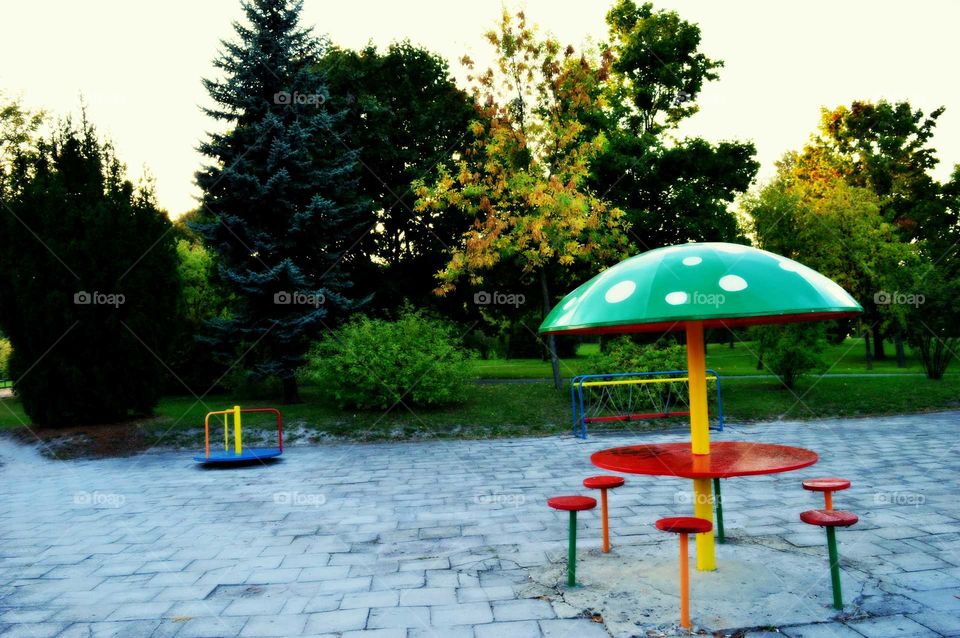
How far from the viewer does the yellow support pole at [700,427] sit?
480cm

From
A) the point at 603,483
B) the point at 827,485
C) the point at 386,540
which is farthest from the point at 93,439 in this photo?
the point at 827,485

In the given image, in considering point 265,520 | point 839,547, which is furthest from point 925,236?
point 265,520

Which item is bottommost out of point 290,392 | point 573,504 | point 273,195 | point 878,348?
point 573,504

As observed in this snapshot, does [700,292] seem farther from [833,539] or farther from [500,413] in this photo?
[500,413]

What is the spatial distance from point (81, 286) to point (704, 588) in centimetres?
1366

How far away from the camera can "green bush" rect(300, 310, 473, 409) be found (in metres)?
14.2

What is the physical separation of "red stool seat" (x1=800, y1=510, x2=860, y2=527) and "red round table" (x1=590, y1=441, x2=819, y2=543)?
335 mm

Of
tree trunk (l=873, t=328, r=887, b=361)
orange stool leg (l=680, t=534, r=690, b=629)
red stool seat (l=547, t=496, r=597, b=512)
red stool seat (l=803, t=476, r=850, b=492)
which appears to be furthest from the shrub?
tree trunk (l=873, t=328, r=887, b=361)

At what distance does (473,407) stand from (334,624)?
11.0m

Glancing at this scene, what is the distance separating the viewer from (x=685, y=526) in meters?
3.99

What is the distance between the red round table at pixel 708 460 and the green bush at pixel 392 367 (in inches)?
364

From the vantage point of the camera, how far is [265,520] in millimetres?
6992

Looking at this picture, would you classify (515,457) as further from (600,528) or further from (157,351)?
(157,351)

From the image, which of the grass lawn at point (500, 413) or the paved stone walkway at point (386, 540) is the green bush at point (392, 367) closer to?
the grass lawn at point (500, 413)
